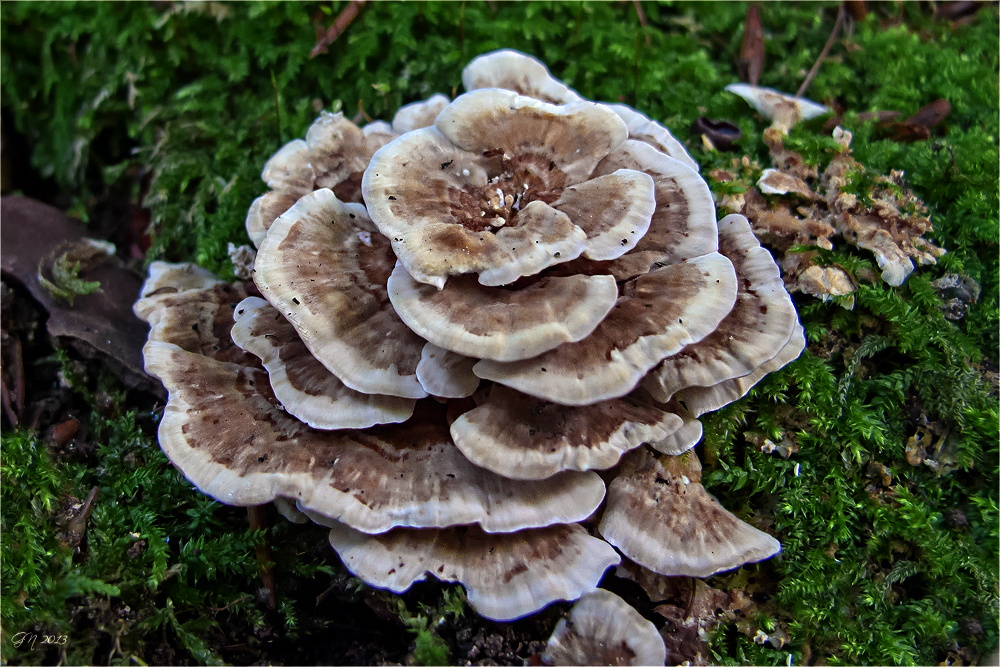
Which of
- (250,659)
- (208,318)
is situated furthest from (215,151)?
(250,659)

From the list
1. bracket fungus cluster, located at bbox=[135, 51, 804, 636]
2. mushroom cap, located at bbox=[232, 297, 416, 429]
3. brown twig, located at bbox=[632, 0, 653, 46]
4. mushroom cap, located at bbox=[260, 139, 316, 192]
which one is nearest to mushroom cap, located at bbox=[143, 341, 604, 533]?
bracket fungus cluster, located at bbox=[135, 51, 804, 636]

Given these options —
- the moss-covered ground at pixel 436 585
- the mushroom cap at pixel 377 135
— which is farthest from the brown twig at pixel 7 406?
the mushroom cap at pixel 377 135

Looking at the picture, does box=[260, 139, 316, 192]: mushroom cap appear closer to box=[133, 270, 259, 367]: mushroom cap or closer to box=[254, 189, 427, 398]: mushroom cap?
box=[254, 189, 427, 398]: mushroom cap

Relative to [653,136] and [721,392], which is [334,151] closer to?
[653,136]

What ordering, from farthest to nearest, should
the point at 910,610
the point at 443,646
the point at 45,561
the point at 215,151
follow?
the point at 215,151, the point at 910,610, the point at 45,561, the point at 443,646

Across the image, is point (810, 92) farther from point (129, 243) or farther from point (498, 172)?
point (129, 243)

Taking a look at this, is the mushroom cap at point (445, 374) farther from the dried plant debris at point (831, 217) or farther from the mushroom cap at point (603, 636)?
the dried plant debris at point (831, 217)
